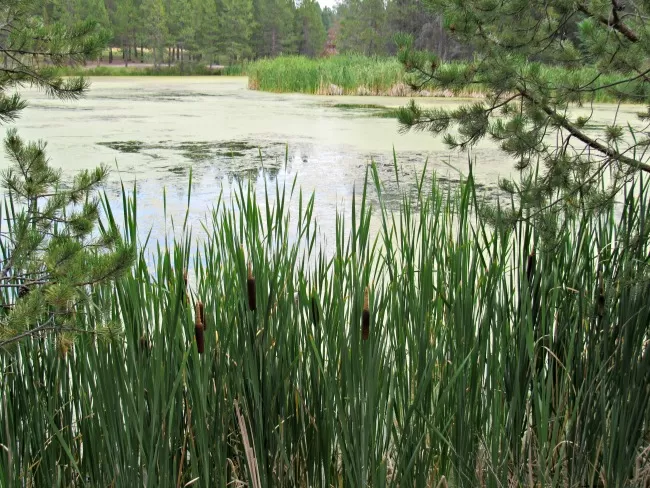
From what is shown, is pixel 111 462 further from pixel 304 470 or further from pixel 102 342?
pixel 304 470

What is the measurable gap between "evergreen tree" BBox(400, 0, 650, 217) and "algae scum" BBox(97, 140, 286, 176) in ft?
8.23

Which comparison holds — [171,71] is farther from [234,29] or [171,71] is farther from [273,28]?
[273,28]

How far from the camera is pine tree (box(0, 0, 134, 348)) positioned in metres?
0.93

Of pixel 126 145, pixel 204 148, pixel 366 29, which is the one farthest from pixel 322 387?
pixel 366 29

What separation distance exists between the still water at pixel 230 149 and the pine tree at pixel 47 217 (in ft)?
3.70

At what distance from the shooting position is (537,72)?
54.7 inches

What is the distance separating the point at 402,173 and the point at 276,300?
268cm

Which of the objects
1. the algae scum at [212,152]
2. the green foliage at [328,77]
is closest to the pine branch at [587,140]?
the algae scum at [212,152]

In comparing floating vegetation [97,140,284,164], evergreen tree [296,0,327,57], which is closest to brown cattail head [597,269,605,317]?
floating vegetation [97,140,284,164]

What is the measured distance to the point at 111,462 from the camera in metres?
1.17

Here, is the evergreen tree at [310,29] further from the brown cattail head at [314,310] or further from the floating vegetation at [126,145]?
the brown cattail head at [314,310]

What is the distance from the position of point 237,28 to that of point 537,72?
29763 millimetres

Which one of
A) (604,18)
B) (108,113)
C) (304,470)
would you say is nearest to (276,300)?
(304,470)

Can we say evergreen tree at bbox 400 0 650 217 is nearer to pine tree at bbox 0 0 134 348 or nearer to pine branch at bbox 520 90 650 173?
pine branch at bbox 520 90 650 173
